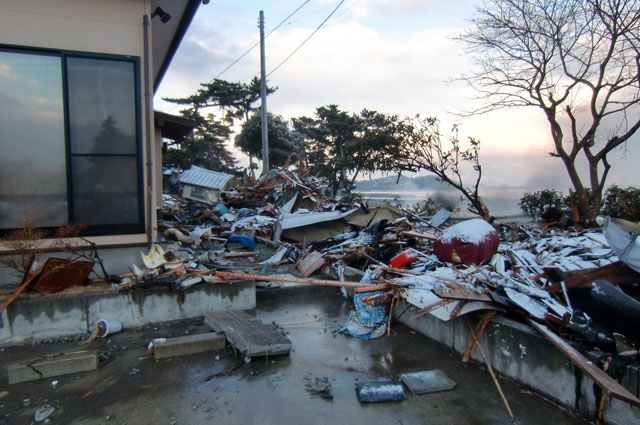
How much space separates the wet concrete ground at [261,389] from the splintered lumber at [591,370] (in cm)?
53

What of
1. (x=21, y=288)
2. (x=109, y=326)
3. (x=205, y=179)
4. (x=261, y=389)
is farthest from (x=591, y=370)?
(x=205, y=179)

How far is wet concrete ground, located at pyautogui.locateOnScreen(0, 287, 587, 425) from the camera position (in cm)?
321

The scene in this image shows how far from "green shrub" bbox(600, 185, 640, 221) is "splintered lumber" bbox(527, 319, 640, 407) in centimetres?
860

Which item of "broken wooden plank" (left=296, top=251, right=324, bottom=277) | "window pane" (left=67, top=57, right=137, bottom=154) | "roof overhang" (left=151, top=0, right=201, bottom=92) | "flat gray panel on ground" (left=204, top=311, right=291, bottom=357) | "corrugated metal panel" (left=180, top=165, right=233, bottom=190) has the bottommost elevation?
"flat gray panel on ground" (left=204, top=311, right=291, bottom=357)

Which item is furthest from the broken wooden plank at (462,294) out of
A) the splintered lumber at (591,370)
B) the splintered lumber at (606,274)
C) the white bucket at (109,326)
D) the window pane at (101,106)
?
the window pane at (101,106)

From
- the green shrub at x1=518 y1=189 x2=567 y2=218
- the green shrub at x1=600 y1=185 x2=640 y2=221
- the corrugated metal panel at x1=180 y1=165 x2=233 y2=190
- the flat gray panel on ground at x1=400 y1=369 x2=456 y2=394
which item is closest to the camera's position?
the flat gray panel on ground at x1=400 y1=369 x2=456 y2=394

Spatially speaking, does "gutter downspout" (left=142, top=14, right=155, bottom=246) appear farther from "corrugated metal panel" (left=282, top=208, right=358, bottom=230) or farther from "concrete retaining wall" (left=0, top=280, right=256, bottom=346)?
"corrugated metal panel" (left=282, top=208, right=358, bottom=230)

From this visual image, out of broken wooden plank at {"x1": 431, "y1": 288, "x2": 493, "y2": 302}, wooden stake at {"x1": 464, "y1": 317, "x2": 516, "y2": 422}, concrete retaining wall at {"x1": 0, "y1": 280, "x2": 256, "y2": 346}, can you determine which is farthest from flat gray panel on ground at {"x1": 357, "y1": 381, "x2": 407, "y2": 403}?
concrete retaining wall at {"x1": 0, "y1": 280, "x2": 256, "y2": 346}

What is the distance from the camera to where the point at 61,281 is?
5.01m

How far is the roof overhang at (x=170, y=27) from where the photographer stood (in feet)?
21.3

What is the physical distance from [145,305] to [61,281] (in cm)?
114

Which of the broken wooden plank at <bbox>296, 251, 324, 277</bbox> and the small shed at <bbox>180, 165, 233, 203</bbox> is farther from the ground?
the small shed at <bbox>180, 165, 233, 203</bbox>

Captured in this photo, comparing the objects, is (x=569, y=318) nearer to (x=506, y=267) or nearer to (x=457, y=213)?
(x=506, y=267)

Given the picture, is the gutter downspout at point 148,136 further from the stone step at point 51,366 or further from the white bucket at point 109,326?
the stone step at point 51,366
